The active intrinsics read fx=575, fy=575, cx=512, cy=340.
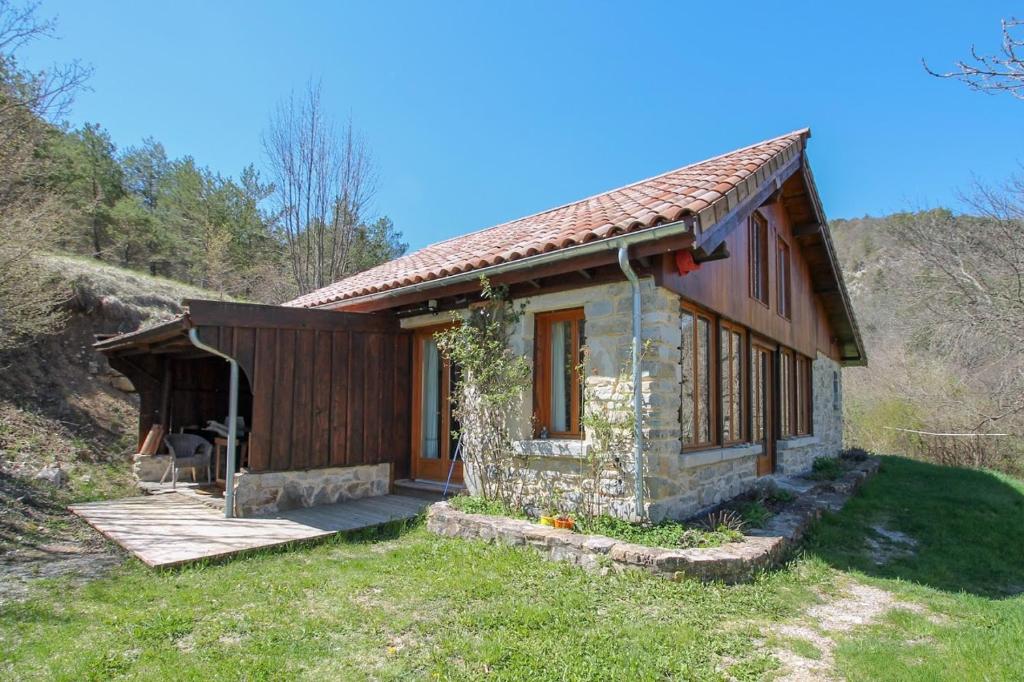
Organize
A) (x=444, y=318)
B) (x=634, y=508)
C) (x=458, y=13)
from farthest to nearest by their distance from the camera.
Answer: (x=458, y=13) → (x=444, y=318) → (x=634, y=508)

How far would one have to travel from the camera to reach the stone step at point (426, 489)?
7426mm

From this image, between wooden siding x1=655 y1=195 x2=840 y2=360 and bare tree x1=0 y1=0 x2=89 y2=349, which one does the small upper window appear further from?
bare tree x1=0 y1=0 x2=89 y2=349

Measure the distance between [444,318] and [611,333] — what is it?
2605 mm

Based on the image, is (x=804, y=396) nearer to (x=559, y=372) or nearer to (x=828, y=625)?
(x=559, y=372)

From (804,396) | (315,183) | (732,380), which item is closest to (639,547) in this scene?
(732,380)

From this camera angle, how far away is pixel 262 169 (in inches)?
765

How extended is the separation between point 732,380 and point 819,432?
627 cm

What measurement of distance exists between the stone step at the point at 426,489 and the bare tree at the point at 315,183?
1240 centimetres

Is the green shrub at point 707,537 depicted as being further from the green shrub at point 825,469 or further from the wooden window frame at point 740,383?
the green shrub at point 825,469

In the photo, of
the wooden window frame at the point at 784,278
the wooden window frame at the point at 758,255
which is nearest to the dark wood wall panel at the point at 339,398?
the wooden window frame at the point at 758,255

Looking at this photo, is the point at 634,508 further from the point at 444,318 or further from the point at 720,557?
the point at 444,318

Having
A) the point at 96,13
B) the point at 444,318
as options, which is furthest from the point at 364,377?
the point at 96,13

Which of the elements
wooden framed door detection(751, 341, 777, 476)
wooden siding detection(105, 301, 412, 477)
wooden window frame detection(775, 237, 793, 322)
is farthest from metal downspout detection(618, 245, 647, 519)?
wooden window frame detection(775, 237, 793, 322)

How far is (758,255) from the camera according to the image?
29.8ft
